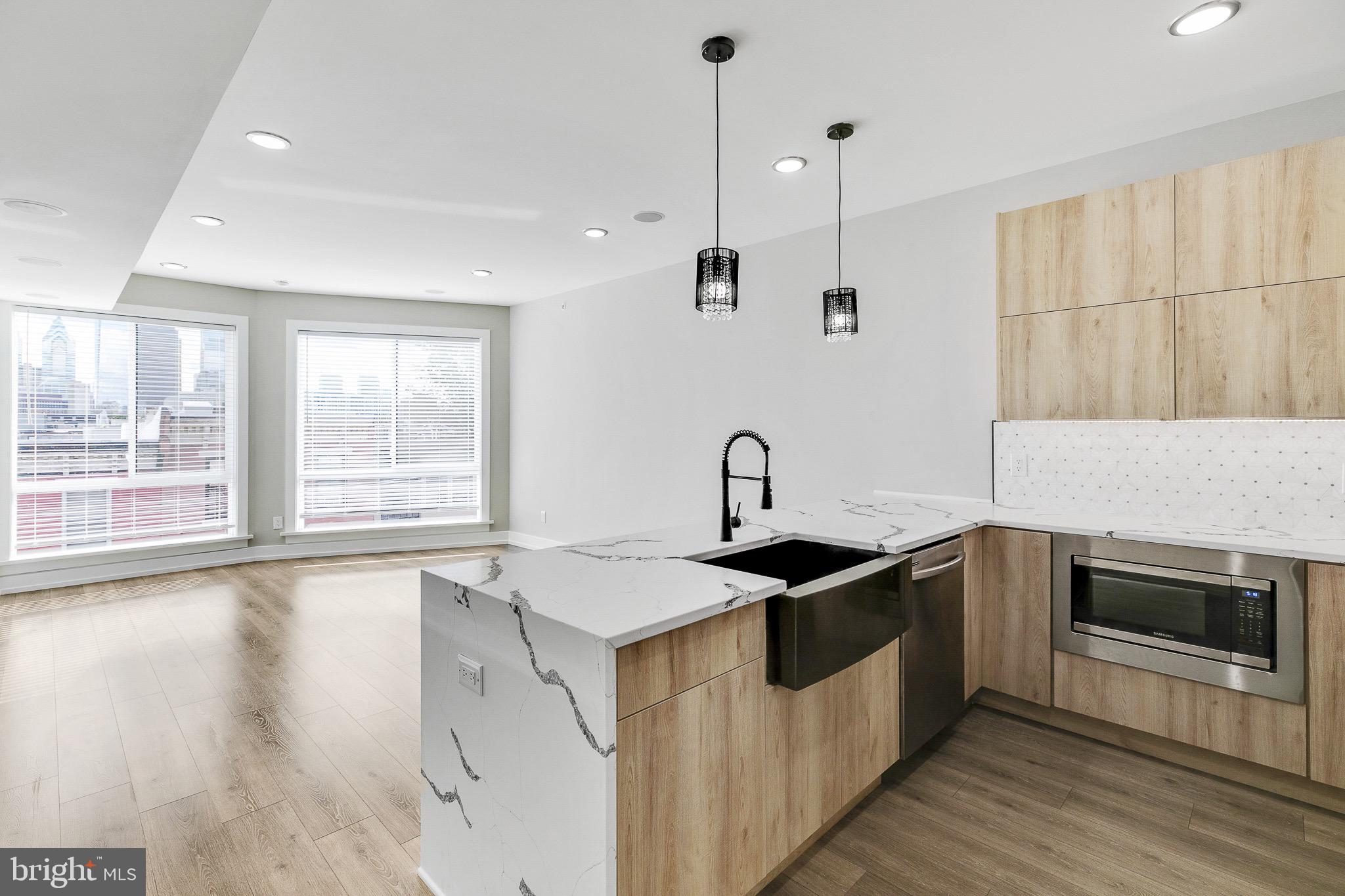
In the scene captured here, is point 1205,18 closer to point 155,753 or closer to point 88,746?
point 155,753

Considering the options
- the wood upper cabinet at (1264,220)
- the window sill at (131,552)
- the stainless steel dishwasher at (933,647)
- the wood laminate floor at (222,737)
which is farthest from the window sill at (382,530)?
the wood upper cabinet at (1264,220)

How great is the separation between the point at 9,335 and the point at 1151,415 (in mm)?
7950

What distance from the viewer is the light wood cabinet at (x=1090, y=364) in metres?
2.78

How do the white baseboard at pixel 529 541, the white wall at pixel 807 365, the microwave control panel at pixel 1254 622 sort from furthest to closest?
the white baseboard at pixel 529 541 → the white wall at pixel 807 365 → the microwave control panel at pixel 1254 622

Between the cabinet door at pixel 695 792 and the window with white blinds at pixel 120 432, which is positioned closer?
the cabinet door at pixel 695 792

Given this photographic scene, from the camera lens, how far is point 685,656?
1.42 metres

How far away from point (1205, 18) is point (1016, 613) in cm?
230

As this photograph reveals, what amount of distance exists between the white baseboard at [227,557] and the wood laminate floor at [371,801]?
7.14ft

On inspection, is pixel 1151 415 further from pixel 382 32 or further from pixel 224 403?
pixel 224 403

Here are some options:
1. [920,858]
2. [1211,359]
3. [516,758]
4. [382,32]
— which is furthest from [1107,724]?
[382,32]

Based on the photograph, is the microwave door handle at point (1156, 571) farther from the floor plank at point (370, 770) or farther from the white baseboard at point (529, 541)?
the white baseboard at point (529, 541)

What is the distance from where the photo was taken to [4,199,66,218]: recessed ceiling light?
2.82 m

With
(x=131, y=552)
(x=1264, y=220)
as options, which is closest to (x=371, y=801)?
(x=1264, y=220)

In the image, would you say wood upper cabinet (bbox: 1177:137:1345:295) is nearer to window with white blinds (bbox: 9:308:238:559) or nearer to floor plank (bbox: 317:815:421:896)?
floor plank (bbox: 317:815:421:896)
